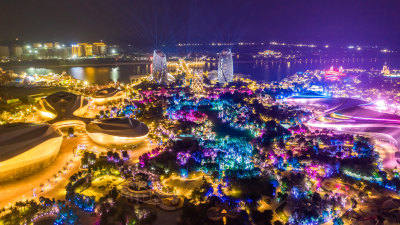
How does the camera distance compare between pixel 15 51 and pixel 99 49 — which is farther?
pixel 99 49

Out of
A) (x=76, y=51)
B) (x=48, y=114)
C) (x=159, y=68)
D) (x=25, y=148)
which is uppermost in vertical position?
(x=76, y=51)

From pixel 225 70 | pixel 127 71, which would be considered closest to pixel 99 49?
pixel 127 71

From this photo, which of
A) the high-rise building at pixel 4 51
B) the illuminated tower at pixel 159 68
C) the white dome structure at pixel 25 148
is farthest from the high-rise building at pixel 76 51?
the white dome structure at pixel 25 148

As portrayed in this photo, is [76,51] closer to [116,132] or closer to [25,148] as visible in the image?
[116,132]

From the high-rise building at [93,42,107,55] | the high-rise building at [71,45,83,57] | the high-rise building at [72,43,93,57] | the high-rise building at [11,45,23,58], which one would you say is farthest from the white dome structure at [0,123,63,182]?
the high-rise building at [93,42,107,55]

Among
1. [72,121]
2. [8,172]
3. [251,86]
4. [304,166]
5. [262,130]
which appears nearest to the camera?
[8,172]

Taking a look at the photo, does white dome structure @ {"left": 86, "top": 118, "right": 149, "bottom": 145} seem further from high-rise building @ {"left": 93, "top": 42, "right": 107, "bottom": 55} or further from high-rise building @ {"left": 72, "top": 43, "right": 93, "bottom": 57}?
high-rise building @ {"left": 93, "top": 42, "right": 107, "bottom": 55}

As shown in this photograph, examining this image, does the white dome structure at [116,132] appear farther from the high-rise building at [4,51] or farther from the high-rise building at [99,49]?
the high-rise building at [99,49]

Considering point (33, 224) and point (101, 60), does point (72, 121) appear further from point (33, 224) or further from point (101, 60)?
point (101, 60)

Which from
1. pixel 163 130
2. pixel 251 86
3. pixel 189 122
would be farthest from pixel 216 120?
pixel 251 86
